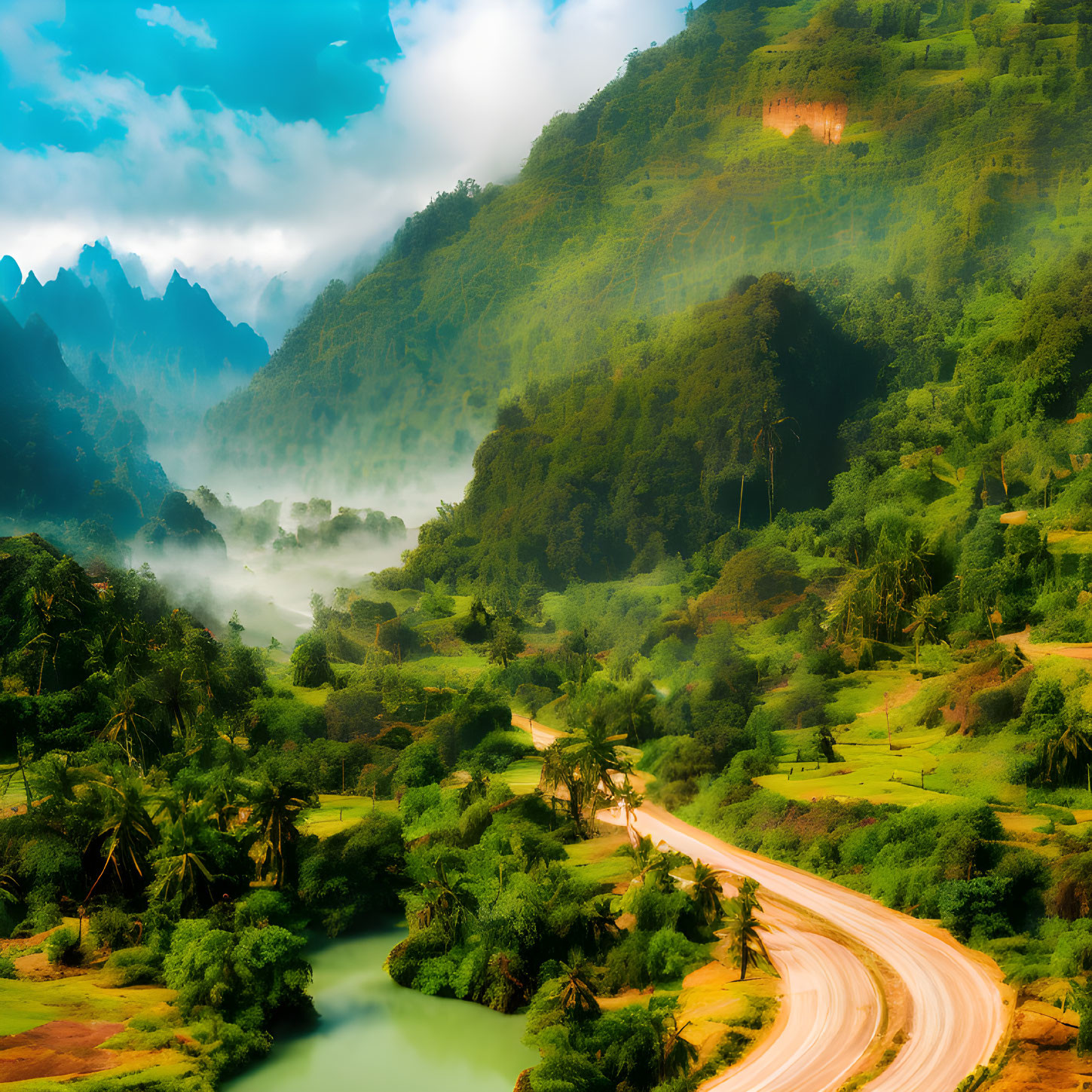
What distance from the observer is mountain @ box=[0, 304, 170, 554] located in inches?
4077

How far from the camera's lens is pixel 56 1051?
2781cm

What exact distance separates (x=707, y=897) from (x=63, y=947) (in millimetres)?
22718

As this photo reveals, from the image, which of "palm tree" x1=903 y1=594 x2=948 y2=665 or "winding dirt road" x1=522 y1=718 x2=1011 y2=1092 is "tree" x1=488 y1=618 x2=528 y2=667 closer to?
"palm tree" x1=903 y1=594 x2=948 y2=665

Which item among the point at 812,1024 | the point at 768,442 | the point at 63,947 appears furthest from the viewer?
the point at 768,442

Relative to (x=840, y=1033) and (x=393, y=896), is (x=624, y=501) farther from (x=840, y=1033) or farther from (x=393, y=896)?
(x=840, y=1033)

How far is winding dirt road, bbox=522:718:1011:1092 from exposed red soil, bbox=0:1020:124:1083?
17.2 metres

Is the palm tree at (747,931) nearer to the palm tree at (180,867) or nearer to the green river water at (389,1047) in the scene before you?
the green river water at (389,1047)

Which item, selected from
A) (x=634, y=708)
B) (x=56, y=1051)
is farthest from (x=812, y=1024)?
(x=634, y=708)

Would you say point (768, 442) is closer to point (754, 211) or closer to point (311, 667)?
point (754, 211)

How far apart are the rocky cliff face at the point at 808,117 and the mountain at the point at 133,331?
103889 millimetres

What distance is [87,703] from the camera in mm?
56031

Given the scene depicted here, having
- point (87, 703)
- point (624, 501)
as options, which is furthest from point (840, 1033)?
point (624, 501)

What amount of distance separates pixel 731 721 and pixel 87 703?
36.0 metres

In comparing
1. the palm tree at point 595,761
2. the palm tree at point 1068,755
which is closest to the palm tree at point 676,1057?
the palm tree at point 595,761
